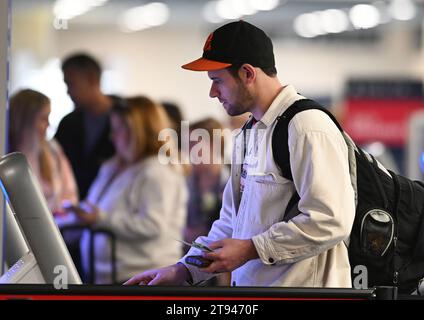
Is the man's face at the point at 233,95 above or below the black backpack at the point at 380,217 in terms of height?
above

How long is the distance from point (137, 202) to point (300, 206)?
257 cm

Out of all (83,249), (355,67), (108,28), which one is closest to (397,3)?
(108,28)

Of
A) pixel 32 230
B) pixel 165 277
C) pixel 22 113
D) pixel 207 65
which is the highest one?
pixel 207 65

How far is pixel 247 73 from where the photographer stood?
2.73 metres

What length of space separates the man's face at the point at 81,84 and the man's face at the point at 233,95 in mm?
1802

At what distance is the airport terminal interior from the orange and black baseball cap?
0.10 metres

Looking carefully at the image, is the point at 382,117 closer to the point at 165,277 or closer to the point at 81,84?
the point at 81,84

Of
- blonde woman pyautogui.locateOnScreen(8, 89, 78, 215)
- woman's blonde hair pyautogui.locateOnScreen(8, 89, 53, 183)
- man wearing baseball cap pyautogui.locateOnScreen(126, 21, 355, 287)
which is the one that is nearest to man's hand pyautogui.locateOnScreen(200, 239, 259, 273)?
man wearing baseball cap pyautogui.locateOnScreen(126, 21, 355, 287)

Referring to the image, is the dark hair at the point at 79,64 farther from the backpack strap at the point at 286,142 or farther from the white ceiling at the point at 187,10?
the backpack strap at the point at 286,142

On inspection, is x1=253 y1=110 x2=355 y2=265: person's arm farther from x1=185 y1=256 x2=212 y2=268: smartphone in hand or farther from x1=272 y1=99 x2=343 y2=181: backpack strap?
x1=185 y1=256 x2=212 y2=268: smartphone in hand

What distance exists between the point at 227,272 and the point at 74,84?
1.96 metres

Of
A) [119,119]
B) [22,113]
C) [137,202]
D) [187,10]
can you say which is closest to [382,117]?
[187,10]

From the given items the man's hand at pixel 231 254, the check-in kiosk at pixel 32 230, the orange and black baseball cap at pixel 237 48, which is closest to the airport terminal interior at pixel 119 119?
the check-in kiosk at pixel 32 230

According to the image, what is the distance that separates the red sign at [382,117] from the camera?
11359mm
